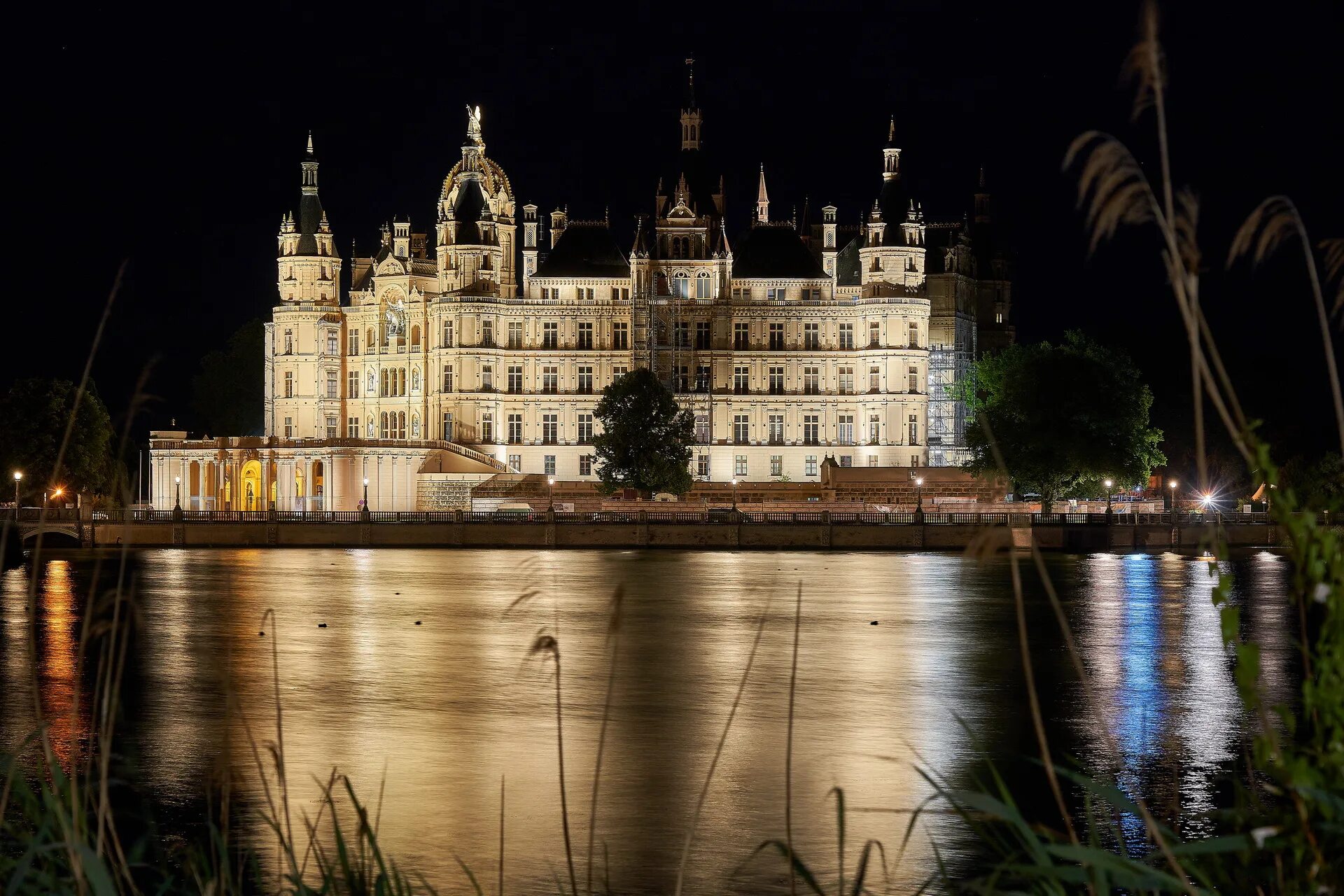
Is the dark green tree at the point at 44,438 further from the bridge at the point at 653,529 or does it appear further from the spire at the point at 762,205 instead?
the spire at the point at 762,205

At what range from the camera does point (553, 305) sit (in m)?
100

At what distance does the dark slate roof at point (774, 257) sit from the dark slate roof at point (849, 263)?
4.99 metres

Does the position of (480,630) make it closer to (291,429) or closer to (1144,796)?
(1144,796)

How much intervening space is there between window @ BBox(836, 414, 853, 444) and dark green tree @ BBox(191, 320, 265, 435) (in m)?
42.1

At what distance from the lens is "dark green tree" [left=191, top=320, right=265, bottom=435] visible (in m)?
126

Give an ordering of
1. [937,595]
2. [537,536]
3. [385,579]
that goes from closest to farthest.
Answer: [937,595] → [385,579] → [537,536]

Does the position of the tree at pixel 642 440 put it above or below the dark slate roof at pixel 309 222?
below

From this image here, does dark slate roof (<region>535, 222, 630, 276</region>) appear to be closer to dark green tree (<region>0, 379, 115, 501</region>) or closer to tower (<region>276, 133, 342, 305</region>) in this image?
tower (<region>276, 133, 342, 305</region>)

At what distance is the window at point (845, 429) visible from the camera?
99688 millimetres

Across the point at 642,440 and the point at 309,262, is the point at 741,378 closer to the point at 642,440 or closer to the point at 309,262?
the point at 642,440

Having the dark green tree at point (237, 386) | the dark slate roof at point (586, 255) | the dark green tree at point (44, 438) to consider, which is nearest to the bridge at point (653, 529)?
the dark green tree at point (44, 438)

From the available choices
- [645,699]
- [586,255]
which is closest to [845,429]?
[586,255]

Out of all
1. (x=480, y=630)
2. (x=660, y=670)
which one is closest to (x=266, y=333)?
(x=480, y=630)

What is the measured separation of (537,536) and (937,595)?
103ft
